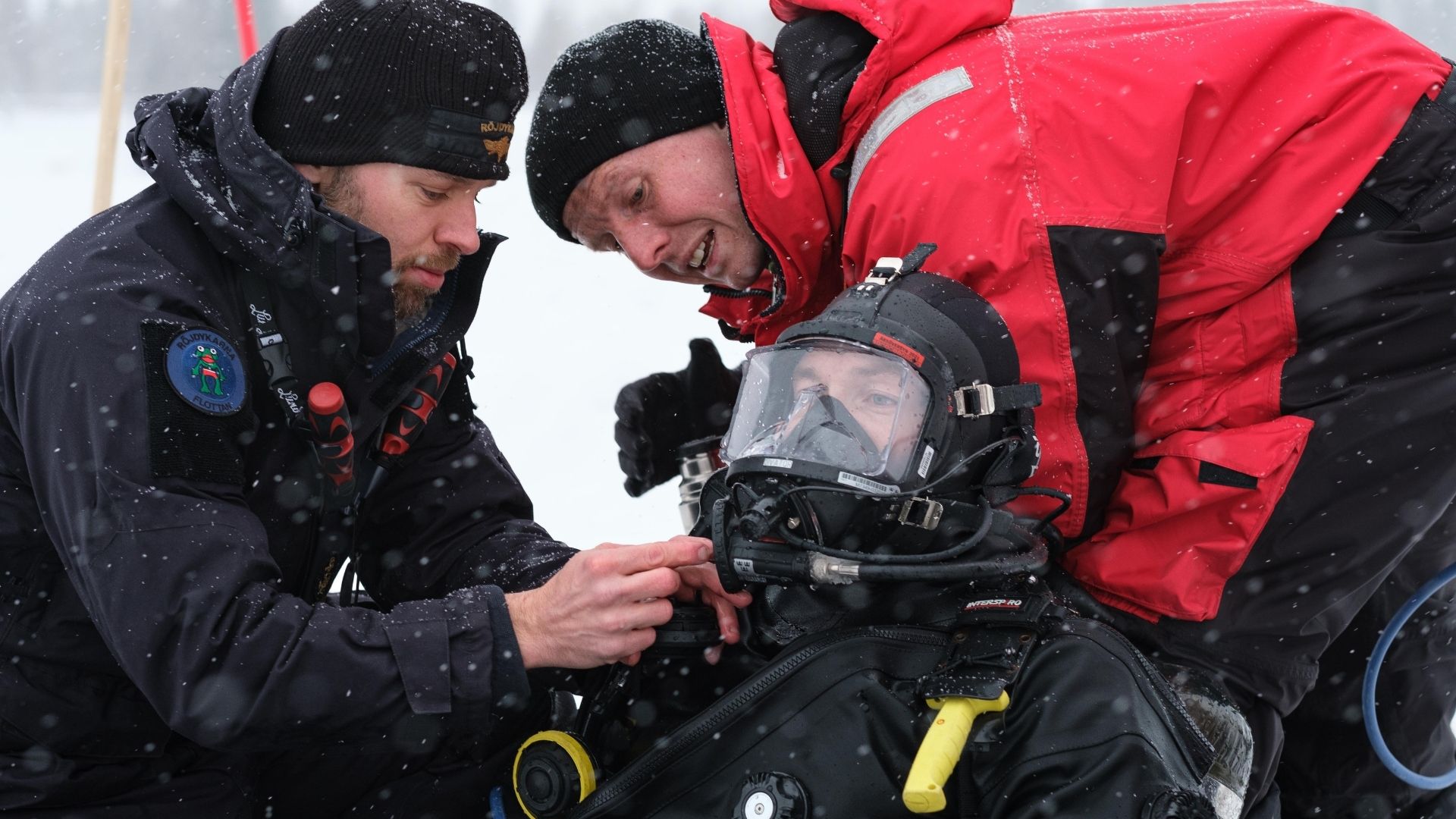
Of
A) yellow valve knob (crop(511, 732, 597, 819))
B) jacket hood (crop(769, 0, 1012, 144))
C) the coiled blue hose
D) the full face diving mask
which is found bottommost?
the coiled blue hose

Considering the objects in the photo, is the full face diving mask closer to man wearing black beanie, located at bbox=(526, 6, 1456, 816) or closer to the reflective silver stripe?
man wearing black beanie, located at bbox=(526, 6, 1456, 816)

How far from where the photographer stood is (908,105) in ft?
7.97

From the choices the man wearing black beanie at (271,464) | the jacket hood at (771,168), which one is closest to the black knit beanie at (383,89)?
the man wearing black beanie at (271,464)

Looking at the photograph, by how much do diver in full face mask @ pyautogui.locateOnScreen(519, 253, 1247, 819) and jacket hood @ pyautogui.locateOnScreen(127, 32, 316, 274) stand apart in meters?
0.81

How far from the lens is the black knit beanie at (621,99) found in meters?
2.81

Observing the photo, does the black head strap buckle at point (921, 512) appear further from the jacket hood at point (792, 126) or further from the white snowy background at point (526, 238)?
the white snowy background at point (526, 238)

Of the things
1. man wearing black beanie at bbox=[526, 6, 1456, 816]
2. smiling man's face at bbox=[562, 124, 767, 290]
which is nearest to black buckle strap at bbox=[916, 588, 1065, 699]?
man wearing black beanie at bbox=[526, 6, 1456, 816]

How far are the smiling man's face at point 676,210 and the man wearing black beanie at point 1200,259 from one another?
253 millimetres

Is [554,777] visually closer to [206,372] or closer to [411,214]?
[206,372]

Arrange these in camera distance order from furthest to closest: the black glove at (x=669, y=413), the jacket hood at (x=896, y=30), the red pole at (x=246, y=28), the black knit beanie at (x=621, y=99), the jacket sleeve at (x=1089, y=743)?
the red pole at (x=246, y=28), the black glove at (x=669, y=413), the black knit beanie at (x=621, y=99), the jacket hood at (x=896, y=30), the jacket sleeve at (x=1089, y=743)

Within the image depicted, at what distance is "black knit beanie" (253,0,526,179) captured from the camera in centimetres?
233

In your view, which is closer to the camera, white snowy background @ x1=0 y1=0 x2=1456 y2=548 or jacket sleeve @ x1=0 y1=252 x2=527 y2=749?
jacket sleeve @ x1=0 y1=252 x2=527 y2=749

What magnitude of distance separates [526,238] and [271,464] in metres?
5.81

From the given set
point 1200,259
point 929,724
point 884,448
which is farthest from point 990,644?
point 1200,259
